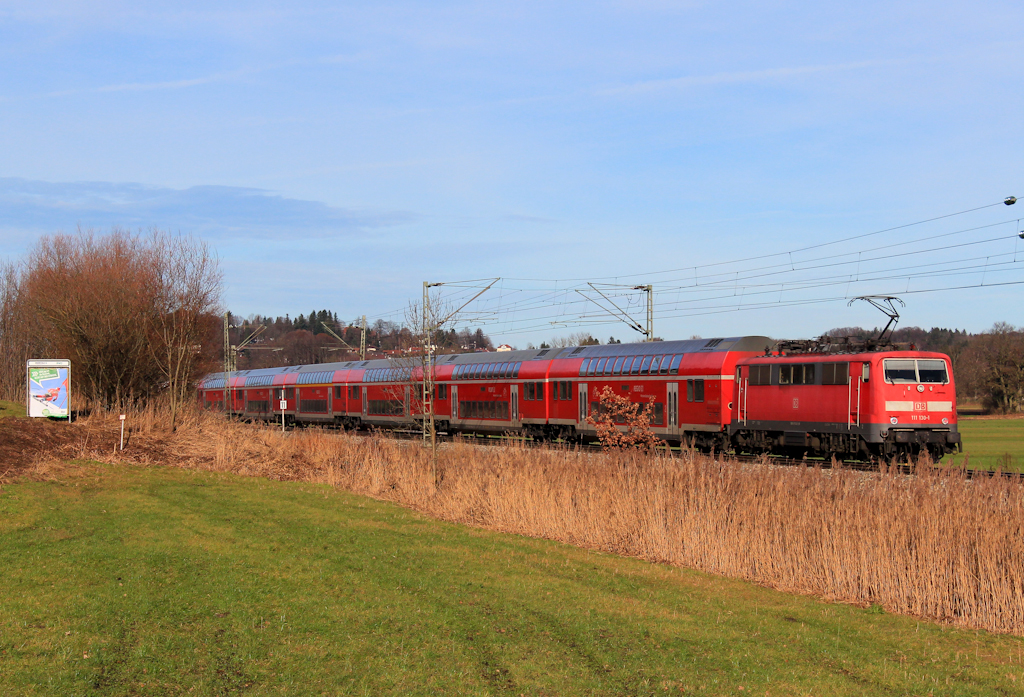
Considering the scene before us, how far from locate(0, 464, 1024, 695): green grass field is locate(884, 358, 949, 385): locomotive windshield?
505 inches

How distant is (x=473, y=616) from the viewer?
1056 centimetres

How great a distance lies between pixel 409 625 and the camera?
10109 millimetres

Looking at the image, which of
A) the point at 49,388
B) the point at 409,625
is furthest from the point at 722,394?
Answer: the point at 49,388

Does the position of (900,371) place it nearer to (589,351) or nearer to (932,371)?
(932,371)

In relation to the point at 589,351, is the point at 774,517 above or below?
below

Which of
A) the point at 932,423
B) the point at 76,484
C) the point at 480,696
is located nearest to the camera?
the point at 480,696

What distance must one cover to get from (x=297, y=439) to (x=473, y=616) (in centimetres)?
2037

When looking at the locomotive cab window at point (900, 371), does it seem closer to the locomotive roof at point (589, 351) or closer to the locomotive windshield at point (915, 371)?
the locomotive windshield at point (915, 371)

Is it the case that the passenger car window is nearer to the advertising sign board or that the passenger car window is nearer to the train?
the train

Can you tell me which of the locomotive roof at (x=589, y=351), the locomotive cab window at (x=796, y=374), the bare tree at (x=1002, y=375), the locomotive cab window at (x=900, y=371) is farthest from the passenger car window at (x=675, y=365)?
the bare tree at (x=1002, y=375)

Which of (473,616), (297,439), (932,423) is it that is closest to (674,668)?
(473,616)

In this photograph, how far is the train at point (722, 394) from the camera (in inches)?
933

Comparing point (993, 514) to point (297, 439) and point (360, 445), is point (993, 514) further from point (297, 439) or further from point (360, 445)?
point (297, 439)

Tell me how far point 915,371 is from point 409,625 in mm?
18475
